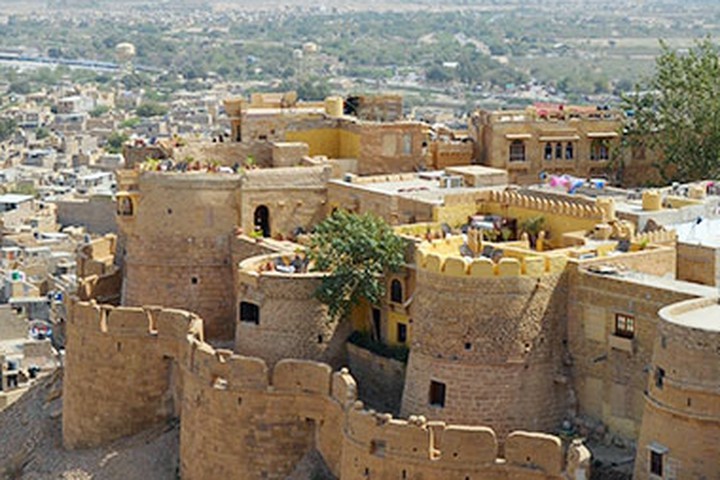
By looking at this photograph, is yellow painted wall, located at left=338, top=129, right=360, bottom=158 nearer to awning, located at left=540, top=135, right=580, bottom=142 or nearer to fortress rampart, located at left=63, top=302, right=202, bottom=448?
awning, located at left=540, top=135, right=580, bottom=142

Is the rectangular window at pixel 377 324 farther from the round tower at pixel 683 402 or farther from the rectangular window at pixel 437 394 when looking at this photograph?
the round tower at pixel 683 402

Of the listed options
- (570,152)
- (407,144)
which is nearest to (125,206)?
(407,144)

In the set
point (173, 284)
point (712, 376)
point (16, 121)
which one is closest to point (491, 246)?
point (712, 376)

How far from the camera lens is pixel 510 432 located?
105 ft

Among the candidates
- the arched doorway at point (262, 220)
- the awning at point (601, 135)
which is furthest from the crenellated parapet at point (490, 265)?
the awning at point (601, 135)

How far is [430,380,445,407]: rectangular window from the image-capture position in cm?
3231

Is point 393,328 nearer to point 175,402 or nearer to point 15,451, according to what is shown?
point 175,402

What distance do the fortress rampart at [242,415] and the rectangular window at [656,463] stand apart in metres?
1.18

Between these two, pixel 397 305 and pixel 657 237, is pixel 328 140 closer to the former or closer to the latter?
pixel 397 305

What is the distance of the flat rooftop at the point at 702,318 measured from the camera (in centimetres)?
2819

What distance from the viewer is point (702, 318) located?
28.9 metres

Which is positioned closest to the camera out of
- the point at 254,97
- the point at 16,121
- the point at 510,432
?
the point at 510,432

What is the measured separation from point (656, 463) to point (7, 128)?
109 metres

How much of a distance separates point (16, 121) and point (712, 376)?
115 m
